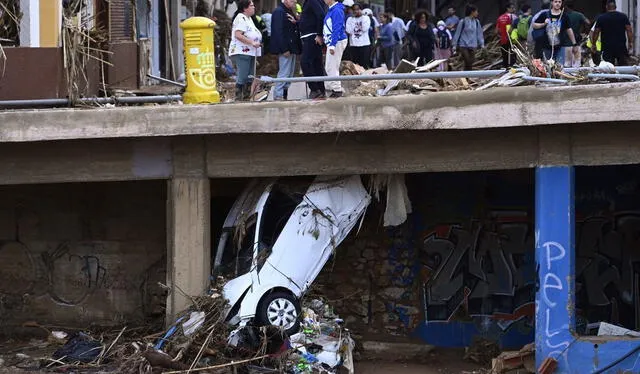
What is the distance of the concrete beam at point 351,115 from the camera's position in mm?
12008

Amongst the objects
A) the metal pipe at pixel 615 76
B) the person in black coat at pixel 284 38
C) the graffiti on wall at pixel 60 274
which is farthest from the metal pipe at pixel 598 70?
the graffiti on wall at pixel 60 274

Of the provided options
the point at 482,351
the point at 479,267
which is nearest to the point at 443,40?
the point at 479,267

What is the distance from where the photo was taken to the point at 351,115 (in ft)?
41.2

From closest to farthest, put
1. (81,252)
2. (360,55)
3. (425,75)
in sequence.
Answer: (425,75) → (81,252) → (360,55)

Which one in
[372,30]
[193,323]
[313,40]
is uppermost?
[372,30]

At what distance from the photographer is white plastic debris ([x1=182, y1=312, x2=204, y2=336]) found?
42.7ft

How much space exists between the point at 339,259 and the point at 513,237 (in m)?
2.40

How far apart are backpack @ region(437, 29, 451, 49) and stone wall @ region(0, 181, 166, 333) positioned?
7973 millimetres

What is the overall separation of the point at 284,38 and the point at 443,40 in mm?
7502

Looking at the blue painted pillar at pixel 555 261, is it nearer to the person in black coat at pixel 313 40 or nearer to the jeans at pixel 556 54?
the person in black coat at pixel 313 40

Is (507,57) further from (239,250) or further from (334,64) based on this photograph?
(239,250)

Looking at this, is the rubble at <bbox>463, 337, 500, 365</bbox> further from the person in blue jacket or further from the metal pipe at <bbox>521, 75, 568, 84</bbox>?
the metal pipe at <bbox>521, 75, 568, 84</bbox>

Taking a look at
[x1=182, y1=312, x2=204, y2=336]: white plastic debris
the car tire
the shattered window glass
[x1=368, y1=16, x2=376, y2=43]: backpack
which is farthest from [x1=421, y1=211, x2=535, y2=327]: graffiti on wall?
[x1=368, y1=16, x2=376, y2=43]: backpack

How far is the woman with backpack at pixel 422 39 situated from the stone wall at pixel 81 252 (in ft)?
22.5
